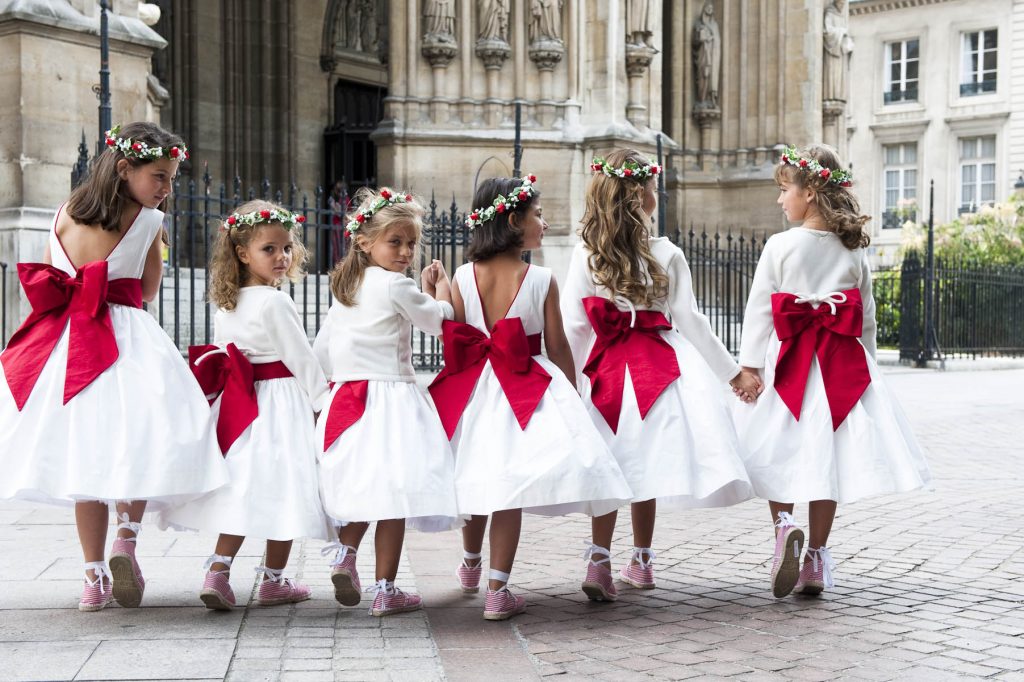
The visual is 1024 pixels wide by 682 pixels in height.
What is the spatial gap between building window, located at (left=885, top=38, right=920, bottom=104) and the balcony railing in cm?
Answer: 159

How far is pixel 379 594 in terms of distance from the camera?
449cm

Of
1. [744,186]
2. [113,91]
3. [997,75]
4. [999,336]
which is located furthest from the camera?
[997,75]

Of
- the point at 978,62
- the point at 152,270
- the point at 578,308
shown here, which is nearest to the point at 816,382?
the point at 578,308

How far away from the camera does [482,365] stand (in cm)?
464

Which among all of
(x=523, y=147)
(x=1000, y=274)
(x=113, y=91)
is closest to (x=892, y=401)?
(x=113, y=91)

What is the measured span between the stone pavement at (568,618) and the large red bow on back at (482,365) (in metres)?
0.76

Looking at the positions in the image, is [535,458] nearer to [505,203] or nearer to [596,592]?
[596,592]

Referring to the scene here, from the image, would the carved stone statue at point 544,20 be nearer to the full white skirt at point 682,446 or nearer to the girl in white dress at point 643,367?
the girl in white dress at point 643,367

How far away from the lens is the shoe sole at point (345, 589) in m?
4.41

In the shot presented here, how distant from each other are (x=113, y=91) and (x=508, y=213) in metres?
7.69

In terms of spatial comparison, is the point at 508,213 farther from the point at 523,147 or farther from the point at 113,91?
the point at 523,147

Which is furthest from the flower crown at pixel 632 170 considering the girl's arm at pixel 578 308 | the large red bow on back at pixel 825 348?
the large red bow on back at pixel 825 348

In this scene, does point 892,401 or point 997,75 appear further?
point 997,75

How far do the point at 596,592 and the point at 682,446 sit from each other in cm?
64
